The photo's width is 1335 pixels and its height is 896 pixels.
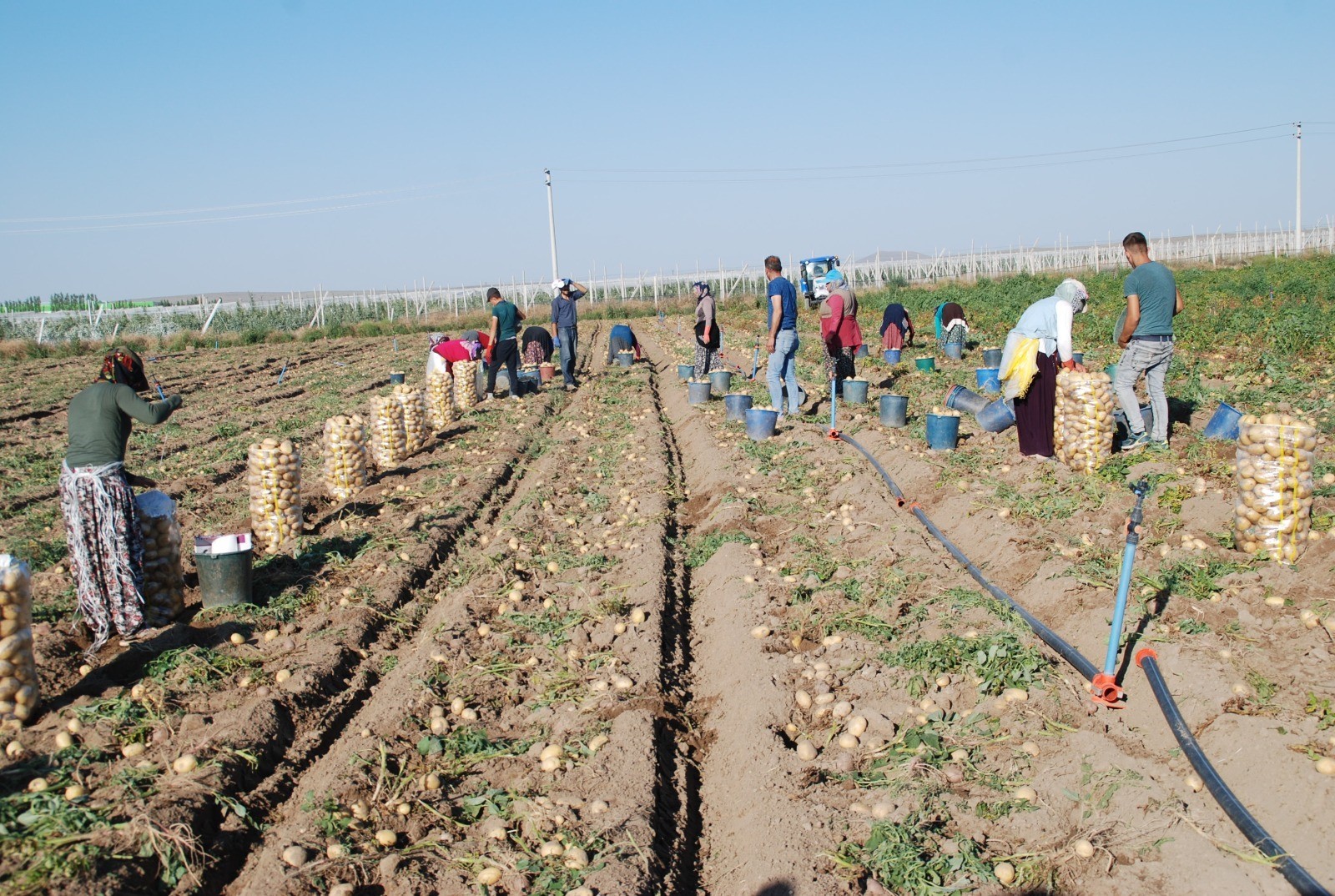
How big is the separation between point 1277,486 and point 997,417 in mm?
4489

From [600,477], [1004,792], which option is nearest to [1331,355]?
[600,477]

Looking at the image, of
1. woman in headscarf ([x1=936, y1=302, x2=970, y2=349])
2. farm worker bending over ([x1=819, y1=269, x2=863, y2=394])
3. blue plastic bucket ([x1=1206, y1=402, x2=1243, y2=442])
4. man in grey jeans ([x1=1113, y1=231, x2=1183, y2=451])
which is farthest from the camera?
woman in headscarf ([x1=936, y1=302, x2=970, y2=349])

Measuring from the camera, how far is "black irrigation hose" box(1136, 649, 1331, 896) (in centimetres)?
299

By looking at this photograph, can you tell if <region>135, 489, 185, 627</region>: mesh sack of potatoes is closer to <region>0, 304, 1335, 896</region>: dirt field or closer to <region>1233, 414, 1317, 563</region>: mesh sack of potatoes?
<region>0, 304, 1335, 896</region>: dirt field

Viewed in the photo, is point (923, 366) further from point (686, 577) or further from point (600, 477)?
point (686, 577)

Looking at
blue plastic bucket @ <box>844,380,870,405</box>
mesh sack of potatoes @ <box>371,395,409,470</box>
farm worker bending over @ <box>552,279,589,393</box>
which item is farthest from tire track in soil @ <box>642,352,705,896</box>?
farm worker bending over @ <box>552,279,589,393</box>

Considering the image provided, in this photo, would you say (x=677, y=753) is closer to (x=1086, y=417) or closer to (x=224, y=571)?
(x=224, y=571)

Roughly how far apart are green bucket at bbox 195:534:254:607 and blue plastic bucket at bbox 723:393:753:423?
22.3ft

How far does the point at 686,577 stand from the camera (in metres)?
6.89

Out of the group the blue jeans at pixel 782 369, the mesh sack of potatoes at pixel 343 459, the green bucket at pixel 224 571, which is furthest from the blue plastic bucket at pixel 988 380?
the green bucket at pixel 224 571

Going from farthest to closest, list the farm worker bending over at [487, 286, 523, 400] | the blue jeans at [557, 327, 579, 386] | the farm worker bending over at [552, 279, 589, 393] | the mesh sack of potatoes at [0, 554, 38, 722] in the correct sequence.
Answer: the blue jeans at [557, 327, 579, 386] < the farm worker bending over at [552, 279, 589, 393] < the farm worker bending over at [487, 286, 523, 400] < the mesh sack of potatoes at [0, 554, 38, 722]

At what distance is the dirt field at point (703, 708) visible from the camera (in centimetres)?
348

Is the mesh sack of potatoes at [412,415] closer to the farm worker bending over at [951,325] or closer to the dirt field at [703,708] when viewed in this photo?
the dirt field at [703,708]

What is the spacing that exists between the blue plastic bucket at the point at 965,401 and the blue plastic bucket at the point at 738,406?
2.39 m
